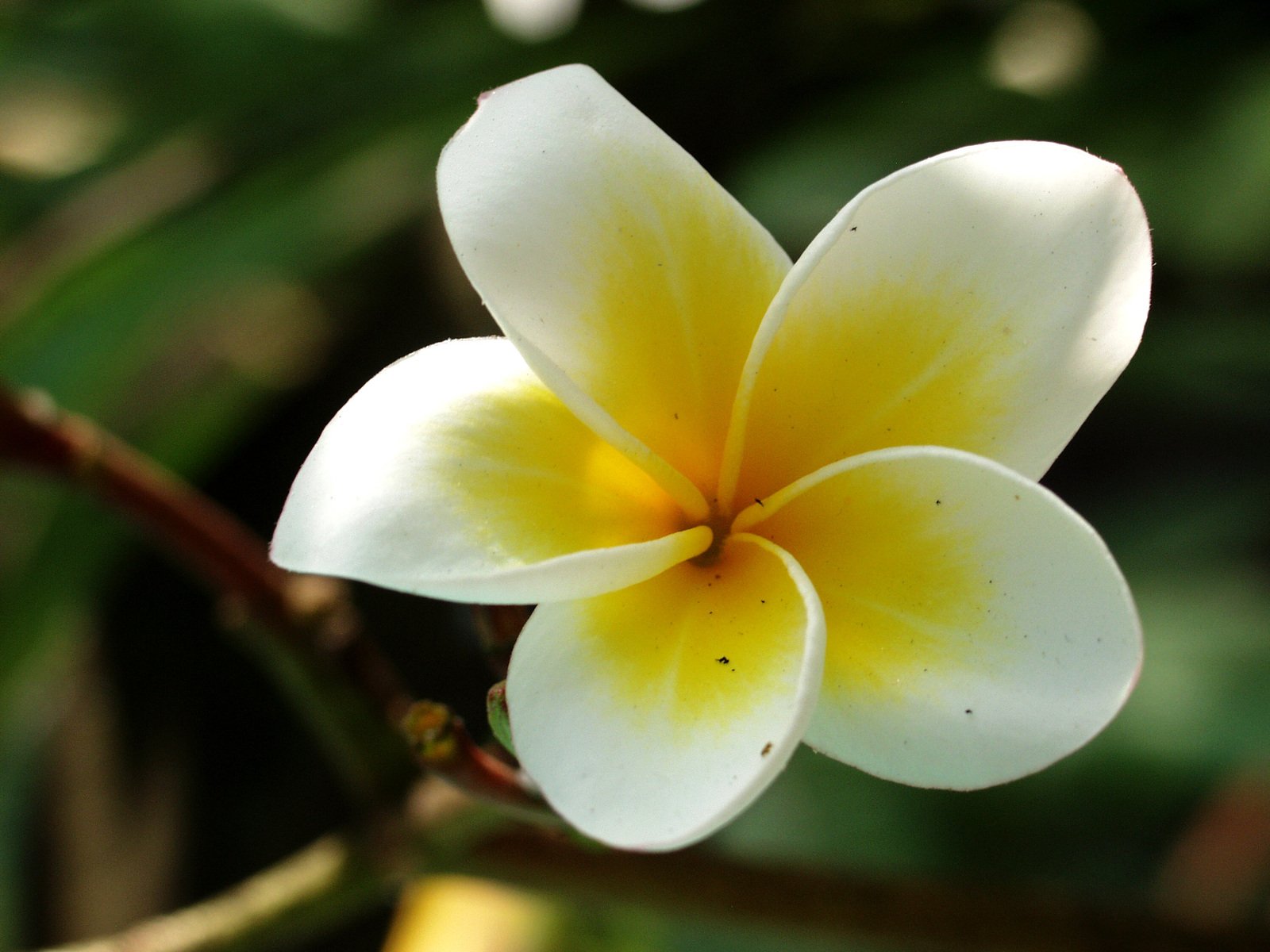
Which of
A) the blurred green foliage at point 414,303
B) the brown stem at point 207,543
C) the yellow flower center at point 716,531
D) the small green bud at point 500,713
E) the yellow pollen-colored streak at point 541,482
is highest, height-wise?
the yellow pollen-colored streak at point 541,482

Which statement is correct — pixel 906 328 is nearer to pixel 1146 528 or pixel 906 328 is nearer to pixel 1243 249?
pixel 1243 249

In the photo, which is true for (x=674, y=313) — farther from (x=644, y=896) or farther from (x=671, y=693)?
(x=644, y=896)

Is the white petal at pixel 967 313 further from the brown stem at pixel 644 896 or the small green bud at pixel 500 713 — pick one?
the brown stem at pixel 644 896

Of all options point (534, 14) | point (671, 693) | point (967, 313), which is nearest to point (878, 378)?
point (967, 313)

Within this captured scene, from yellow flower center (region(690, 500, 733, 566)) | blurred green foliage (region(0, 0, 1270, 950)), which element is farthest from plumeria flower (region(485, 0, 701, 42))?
yellow flower center (region(690, 500, 733, 566))

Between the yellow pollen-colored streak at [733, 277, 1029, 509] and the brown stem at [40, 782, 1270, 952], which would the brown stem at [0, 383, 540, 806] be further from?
the yellow pollen-colored streak at [733, 277, 1029, 509]

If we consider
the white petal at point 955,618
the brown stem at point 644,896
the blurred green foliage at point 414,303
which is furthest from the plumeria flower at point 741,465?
the blurred green foliage at point 414,303
